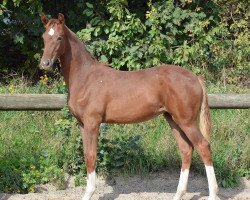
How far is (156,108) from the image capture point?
18.2 ft

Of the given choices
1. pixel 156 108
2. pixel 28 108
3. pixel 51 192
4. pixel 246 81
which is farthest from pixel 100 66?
pixel 246 81

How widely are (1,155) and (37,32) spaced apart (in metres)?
3.08

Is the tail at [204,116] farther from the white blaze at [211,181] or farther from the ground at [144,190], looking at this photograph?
the ground at [144,190]

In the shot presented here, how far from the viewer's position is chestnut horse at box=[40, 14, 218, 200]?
5477 millimetres

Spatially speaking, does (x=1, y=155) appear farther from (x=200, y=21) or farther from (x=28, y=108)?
(x=200, y=21)

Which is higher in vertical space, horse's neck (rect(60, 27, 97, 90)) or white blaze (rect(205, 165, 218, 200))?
horse's neck (rect(60, 27, 97, 90))

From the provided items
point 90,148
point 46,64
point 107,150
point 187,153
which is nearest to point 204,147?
point 187,153

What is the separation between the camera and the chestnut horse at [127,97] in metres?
5.48

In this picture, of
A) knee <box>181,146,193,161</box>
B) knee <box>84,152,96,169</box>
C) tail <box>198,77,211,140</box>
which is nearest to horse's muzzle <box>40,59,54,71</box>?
knee <box>84,152,96,169</box>

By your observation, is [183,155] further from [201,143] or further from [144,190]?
[144,190]

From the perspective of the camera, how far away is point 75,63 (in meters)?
5.62

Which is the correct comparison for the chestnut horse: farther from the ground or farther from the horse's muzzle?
the ground

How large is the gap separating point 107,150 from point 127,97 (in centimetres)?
131

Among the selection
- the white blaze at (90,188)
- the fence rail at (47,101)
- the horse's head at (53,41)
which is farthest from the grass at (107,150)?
the horse's head at (53,41)
